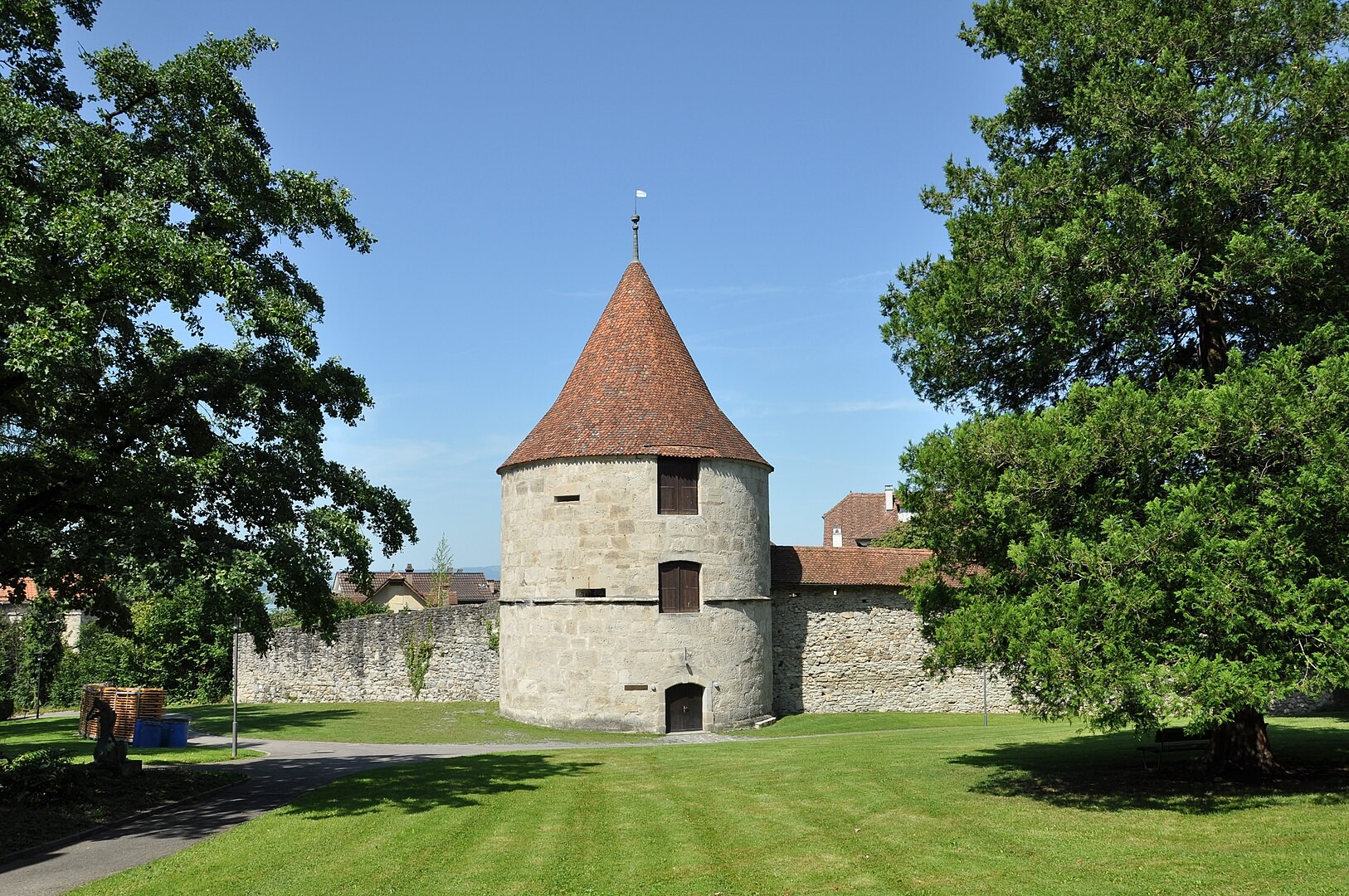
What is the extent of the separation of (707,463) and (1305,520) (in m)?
16.7

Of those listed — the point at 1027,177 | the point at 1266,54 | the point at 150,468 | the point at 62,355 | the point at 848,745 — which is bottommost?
the point at 848,745

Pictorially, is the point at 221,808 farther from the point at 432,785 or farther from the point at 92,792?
the point at 432,785

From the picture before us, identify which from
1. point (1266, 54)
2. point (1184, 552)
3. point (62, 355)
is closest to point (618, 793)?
point (1184, 552)

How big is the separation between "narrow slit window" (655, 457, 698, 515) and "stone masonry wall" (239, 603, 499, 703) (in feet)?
29.6

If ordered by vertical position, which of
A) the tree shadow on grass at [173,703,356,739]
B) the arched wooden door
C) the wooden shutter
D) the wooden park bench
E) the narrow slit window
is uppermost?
the narrow slit window

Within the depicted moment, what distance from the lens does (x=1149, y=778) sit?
15.3 metres

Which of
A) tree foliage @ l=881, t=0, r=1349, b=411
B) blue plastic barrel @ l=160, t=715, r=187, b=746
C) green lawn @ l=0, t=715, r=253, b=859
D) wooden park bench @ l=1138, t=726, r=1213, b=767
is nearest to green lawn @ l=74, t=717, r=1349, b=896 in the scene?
wooden park bench @ l=1138, t=726, r=1213, b=767

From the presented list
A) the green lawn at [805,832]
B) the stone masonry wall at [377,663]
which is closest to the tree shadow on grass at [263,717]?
the stone masonry wall at [377,663]

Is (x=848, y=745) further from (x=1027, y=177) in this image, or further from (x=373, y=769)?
(x=1027, y=177)

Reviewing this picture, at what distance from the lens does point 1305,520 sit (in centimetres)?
1145

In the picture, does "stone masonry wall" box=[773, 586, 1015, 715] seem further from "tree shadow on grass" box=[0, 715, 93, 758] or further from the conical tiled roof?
"tree shadow on grass" box=[0, 715, 93, 758]

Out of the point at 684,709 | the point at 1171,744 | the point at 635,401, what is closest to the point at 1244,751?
the point at 1171,744

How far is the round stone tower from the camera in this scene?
26156 mm

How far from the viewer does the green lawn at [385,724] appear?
82.3 feet
